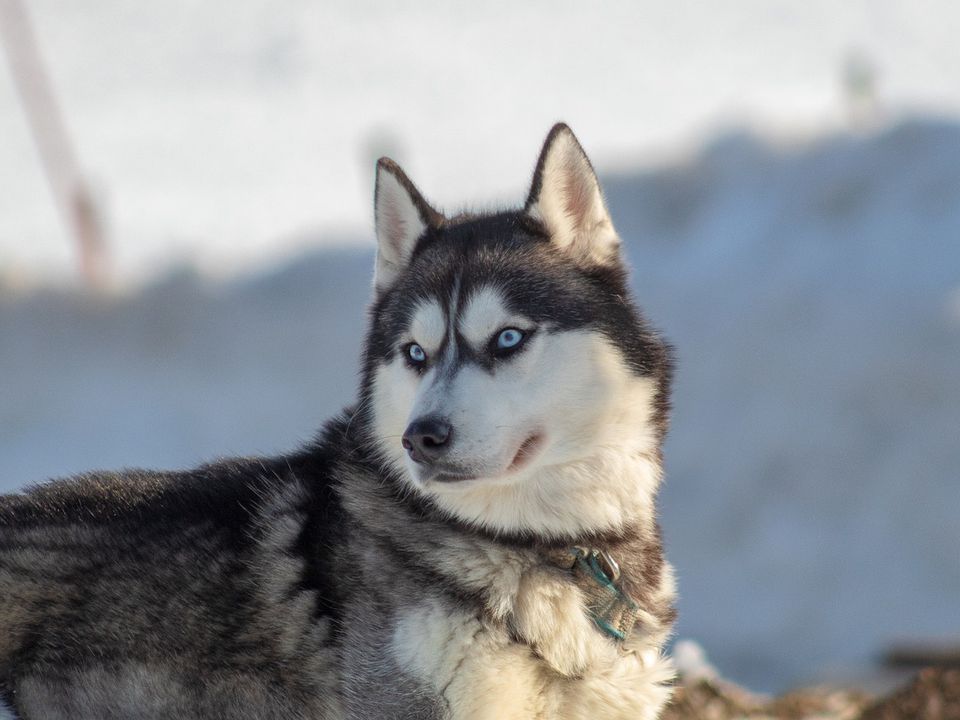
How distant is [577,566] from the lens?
327 centimetres

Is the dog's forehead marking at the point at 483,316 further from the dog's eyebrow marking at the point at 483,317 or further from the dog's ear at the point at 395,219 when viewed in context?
the dog's ear at the point at 395,219

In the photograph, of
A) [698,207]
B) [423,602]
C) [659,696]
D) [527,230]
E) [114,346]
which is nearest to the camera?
[423,602]

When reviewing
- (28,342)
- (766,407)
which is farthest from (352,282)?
(766,407)

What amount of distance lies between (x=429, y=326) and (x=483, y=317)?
169 mm

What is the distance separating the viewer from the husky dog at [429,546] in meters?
3.10

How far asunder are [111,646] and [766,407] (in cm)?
793

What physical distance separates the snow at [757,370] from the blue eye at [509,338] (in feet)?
16.9

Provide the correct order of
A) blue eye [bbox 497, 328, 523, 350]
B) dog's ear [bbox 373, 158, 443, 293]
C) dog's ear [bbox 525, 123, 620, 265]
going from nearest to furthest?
blue eye [bbox 497, 328, 523, 350] < dog's ear [bbox 525, 123, 620, 265] < dog's ear [bbox 373, 158, 443, 293]

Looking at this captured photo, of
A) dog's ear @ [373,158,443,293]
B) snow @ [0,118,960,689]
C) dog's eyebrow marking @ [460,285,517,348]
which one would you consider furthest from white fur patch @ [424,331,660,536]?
snow @ [0,118,960,689]

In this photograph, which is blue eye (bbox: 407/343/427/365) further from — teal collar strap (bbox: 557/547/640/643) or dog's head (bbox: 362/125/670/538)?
teal collar strap (bbox: 557/547/640/643)

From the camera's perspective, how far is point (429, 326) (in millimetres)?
3369

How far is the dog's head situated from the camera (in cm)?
315

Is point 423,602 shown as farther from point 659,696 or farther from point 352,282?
point 352,282

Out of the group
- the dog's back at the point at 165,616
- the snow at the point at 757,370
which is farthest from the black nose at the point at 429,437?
the snow at the point at 757,370
